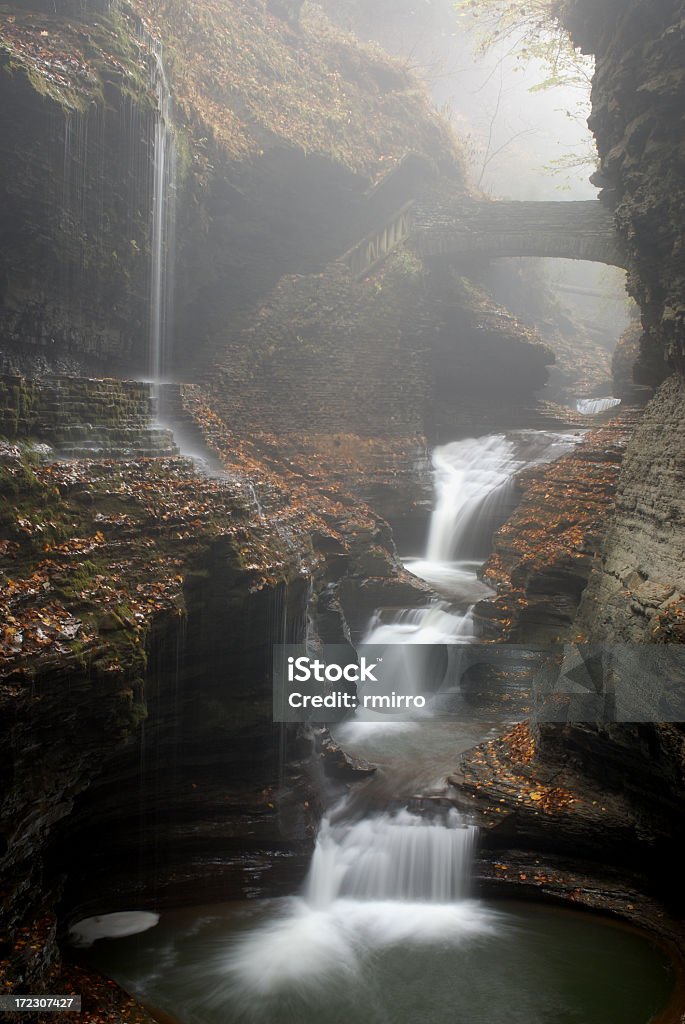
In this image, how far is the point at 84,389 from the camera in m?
10.8

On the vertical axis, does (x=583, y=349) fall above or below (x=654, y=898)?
above

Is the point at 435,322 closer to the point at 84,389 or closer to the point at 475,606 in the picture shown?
the point at 475,606

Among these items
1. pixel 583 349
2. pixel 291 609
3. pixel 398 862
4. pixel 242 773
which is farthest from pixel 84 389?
pixel 583 349

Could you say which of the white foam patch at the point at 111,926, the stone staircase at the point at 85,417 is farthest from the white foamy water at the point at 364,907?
the stone staircase at the point at 85,417

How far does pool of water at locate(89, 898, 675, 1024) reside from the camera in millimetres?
6930

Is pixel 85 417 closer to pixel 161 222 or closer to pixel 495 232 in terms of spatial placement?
pixel 161 222

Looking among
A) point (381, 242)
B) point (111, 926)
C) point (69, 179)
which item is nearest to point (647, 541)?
point (111, 926)

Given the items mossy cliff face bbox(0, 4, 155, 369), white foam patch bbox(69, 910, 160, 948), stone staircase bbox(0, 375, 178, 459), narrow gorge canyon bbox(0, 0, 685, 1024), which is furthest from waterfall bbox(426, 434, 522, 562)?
white foam patch bbox(69, 910, 160, 948)

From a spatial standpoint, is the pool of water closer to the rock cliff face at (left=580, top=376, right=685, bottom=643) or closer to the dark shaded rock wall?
the rock cliff face at (left=580, top=376, right=685, bottom=643)

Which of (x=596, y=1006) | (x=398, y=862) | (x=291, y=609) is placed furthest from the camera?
(x=291, y=609)

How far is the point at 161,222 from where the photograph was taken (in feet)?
54.4

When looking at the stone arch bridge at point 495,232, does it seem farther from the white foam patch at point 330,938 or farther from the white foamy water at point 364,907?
the white foam patch at point 330,938

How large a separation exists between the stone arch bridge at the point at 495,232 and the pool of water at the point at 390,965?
15898 mm

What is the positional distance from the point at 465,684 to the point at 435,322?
12324 millimetres
